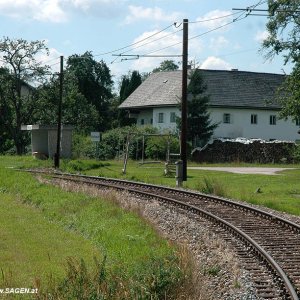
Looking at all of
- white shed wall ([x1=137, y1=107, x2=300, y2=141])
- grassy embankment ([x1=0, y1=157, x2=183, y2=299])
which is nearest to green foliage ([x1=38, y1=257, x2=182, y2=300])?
grassy embankment ([x1=0, y1=157, x2=183, y2=299])

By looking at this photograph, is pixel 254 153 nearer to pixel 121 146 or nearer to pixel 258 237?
pixel 121 146

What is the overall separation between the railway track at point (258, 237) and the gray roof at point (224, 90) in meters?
45.4

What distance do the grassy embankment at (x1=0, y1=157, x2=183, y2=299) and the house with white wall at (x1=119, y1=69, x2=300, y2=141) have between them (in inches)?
1747

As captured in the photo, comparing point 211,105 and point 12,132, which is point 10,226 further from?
point 12,132

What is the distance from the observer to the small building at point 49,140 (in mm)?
54844

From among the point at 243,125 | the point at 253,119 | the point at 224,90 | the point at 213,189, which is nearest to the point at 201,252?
the point at 213,189

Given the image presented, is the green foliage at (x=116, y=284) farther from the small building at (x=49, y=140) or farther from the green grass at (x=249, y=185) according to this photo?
the small building at (x=49, y=140)

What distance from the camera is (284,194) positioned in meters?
28.5

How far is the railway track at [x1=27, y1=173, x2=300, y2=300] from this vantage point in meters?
11.9

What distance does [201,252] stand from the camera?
583 inches

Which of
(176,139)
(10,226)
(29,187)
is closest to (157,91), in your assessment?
(176,139)

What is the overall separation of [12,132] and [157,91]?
15.5 metres

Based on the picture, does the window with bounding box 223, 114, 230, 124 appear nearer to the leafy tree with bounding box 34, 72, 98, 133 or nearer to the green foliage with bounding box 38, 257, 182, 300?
the leafy tree with bounding box 34, 72, 98, 133

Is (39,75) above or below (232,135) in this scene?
above
